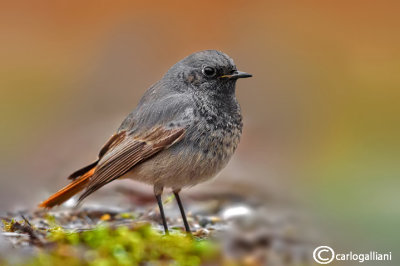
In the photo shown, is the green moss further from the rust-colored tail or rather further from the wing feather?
the rust-colored tail

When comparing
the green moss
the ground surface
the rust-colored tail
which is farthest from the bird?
the green moss

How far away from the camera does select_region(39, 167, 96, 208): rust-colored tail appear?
19.5 feet

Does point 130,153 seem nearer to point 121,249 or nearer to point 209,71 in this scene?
point 209,71

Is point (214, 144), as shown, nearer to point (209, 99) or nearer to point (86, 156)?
point (209, 99)

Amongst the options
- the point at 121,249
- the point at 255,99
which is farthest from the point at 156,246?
the point at 255,99

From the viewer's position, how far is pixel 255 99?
12.4 meters

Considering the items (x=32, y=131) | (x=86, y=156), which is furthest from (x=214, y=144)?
(x=32, y=131)

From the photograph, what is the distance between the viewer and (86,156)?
345 inches

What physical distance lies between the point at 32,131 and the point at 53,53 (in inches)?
129

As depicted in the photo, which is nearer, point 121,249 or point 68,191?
point 121,249

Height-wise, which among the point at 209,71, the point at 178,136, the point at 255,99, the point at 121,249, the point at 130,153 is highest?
the point at 255,99

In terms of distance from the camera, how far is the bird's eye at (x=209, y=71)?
19.8 ft

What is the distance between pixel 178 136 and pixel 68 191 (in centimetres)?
114

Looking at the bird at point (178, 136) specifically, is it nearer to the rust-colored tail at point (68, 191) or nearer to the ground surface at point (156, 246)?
the rust-colored tail at point (68, 191)
